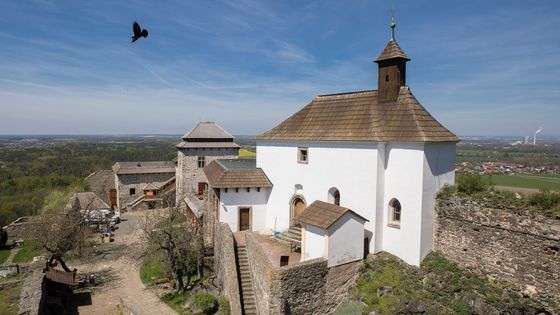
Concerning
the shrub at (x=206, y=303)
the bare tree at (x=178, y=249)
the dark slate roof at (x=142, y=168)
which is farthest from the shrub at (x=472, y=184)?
the dark slate roof at (x=142, y=168)

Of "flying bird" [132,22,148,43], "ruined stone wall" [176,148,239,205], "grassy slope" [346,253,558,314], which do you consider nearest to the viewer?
"flying bird" [132,22,148,43]

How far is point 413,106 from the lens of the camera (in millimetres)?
14336

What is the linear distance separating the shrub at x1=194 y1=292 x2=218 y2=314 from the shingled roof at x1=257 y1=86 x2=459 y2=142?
320 inches

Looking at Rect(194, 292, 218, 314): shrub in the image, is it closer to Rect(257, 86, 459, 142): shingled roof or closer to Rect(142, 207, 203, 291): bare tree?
Rect(142, 207, 203, 291): bare tree

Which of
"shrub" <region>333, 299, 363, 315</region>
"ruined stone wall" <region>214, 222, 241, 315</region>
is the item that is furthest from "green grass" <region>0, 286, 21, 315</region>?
"shrub" <region>333, 299, 363, 315</region>

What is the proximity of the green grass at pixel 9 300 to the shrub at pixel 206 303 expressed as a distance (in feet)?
23.0

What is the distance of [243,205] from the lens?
18.2 meters

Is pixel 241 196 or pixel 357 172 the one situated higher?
pixel 357 172

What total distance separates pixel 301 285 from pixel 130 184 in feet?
95.8

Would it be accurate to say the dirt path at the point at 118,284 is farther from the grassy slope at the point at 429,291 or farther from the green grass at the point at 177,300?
the grassy slope at the point at 429,291

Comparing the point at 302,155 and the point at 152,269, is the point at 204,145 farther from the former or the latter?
the point at 302,155

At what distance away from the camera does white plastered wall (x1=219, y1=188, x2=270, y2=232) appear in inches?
697

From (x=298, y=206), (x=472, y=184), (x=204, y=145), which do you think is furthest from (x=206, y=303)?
(x=204, y=145)

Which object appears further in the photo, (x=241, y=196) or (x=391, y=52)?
(x=241, y=196)
